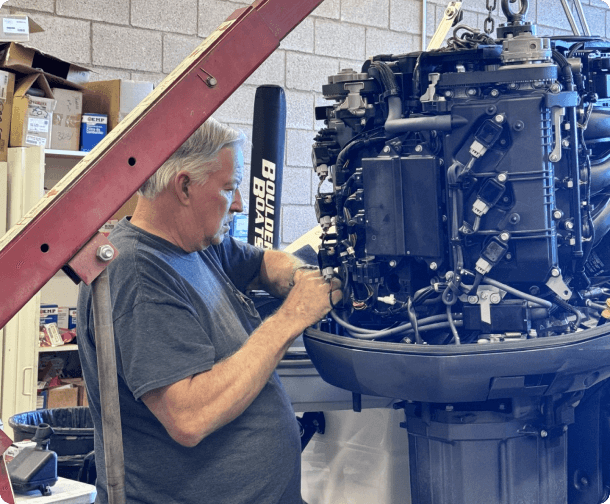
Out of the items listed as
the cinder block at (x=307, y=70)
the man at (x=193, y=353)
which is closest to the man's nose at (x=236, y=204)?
the man at (x=193, y=353)

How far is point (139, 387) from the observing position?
1.33 meters

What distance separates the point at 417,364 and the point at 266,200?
98 centimetres

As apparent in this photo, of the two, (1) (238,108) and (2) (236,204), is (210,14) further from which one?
(2) (236,204)

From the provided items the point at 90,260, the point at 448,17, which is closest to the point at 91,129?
the point at 448,17

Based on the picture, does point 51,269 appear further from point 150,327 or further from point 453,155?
point 453,155

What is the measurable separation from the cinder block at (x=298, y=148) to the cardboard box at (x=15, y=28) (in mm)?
1453

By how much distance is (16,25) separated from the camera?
3.24 metres

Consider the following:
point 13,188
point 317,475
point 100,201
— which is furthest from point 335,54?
point 100,201

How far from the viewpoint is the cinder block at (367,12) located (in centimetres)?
442

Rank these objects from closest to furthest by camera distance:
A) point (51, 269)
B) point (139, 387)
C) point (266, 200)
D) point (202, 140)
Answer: point (51, 269) → point (139, 387) → point (202, 140) → point (266, 200)

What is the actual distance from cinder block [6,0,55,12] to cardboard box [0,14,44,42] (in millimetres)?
262

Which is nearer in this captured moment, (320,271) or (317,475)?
(320,271)

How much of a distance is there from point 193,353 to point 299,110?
10.1 feet

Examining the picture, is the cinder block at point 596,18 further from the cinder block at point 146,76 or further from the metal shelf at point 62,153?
the metal shelf at point 62,153
